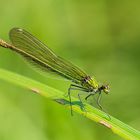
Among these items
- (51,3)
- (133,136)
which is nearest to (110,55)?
(51,3)

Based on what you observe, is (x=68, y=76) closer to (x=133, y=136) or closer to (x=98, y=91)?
(x=98, y=91)

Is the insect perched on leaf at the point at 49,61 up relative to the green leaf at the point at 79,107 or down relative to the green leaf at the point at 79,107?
up

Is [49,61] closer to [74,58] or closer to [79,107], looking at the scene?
[79,107]

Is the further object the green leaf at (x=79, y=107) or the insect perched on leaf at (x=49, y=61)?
the insect perched on leaf at (x=49, y=61)

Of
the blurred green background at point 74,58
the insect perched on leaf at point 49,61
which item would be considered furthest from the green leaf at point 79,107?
the blurred green background at point 74,58

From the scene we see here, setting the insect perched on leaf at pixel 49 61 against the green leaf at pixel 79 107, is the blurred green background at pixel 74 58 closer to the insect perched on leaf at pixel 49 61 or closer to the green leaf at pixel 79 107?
the insect perched on leaf at pixel 49 61

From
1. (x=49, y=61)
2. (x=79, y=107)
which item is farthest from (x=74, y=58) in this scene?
(x=79, y=107)
